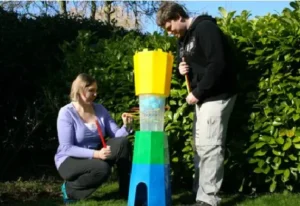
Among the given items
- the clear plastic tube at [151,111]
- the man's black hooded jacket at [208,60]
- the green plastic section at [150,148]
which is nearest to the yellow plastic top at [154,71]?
the clear plastic tube at [151,111]

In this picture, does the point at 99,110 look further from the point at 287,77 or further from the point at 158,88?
the point at 287,77

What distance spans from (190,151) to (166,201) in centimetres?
94

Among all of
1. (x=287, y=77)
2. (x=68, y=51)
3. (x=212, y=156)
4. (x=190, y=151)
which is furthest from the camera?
(x=68, y=51)

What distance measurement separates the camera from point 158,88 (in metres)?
5.28

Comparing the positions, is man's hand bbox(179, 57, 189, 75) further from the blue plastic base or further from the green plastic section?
the blue plastic base

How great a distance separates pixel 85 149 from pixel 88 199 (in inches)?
21.9

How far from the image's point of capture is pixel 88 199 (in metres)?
5.92

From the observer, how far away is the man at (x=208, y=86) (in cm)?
503

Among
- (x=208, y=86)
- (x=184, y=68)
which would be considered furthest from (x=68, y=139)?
(x=208, y=86)

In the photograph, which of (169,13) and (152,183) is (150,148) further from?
(169,13)

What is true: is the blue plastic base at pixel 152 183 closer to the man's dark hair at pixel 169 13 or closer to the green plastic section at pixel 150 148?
the green plastic section at pixel 150 148

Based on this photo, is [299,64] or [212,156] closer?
[212,156]

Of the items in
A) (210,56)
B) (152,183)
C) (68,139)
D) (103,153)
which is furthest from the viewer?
(68,139)

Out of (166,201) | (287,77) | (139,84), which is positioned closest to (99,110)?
(139,84)
